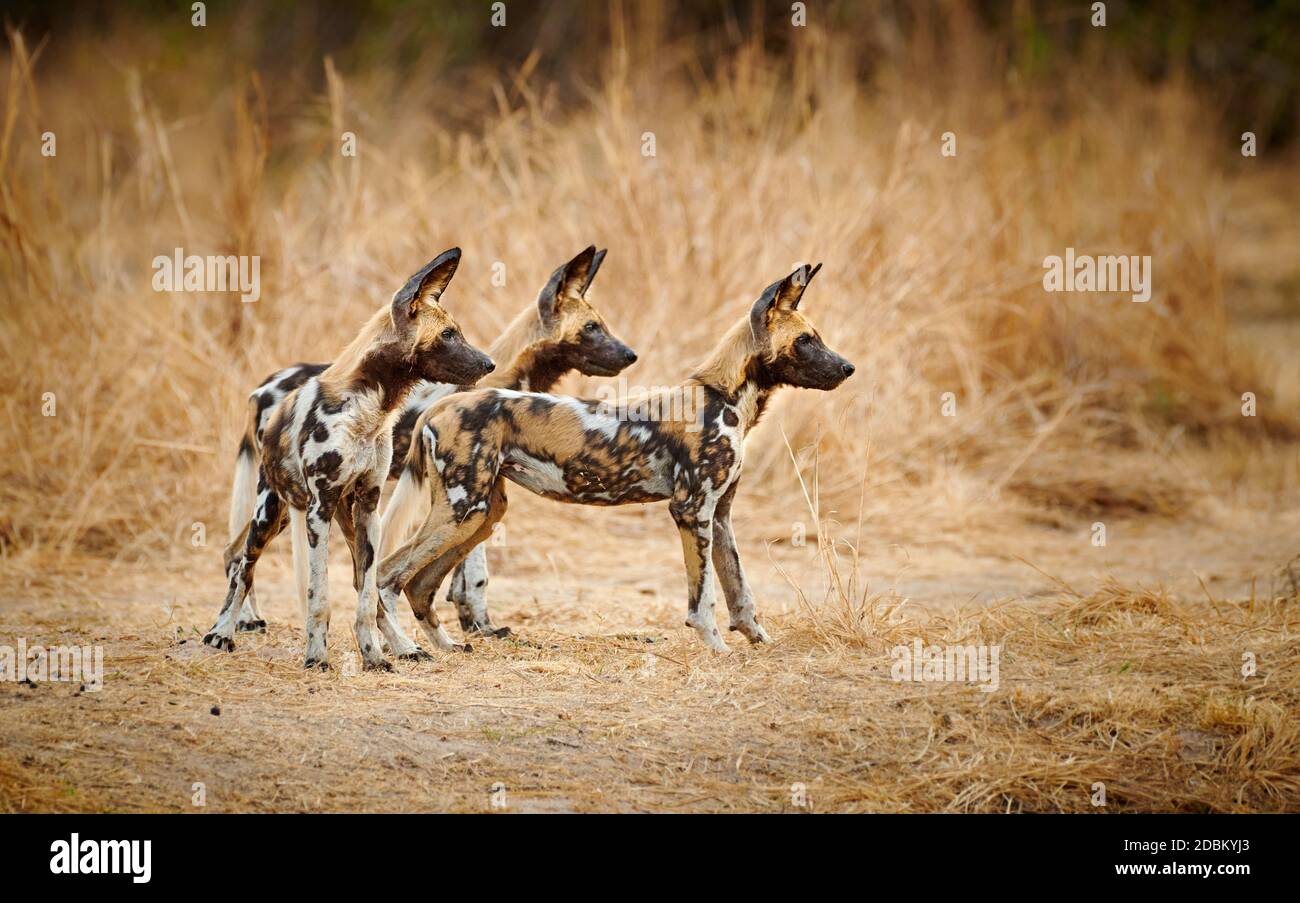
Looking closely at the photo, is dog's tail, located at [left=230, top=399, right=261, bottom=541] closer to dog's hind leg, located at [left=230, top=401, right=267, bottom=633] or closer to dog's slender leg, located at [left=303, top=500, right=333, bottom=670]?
dog's hind leg, located at [left=230, top=401, right=267, bottom=633]

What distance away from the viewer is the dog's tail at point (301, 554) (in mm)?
6789

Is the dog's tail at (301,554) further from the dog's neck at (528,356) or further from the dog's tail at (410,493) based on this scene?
the dog's neck at (528,356)

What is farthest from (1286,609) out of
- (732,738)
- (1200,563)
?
(732,738)

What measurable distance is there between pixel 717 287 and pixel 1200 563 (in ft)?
11.5

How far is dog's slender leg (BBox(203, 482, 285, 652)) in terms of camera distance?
7.05 metres

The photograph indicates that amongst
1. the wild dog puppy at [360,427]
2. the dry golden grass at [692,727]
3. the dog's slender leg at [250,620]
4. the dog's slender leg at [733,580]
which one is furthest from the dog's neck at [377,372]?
the dog's slender leg at [733,580]

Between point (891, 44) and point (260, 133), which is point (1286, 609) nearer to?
point (260, 133)

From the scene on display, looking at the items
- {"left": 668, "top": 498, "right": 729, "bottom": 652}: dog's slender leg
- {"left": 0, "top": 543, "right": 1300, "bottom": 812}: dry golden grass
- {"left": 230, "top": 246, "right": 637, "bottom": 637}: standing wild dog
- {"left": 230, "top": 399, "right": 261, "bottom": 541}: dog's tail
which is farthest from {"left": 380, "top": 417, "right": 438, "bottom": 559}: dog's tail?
{"left": 668, "top": 498, "right": 729, "bottom": 652}: dog's slender leg

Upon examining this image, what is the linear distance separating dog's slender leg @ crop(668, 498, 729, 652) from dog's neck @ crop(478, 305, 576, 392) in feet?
3.65

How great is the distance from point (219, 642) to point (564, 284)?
2306 mm

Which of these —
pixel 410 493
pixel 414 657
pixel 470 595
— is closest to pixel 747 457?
pixel 470 595

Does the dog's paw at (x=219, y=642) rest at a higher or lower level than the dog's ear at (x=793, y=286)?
lower

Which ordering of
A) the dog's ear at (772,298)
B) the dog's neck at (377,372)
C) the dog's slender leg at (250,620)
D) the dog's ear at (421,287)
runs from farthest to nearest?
the dog's slender leg at (250,620), the dog's ear at (772,298), the dog's neck at (377,372), the dog's ear at (421,287)

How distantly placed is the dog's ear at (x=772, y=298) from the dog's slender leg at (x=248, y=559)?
222 cm
